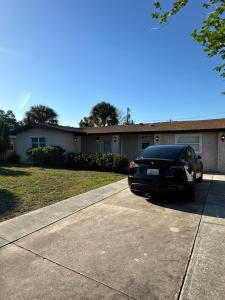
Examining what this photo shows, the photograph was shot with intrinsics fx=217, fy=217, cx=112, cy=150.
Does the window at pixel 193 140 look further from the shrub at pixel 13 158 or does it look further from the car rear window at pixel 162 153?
the shrub at pixel 13 158

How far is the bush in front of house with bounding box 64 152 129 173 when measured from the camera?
510 inches

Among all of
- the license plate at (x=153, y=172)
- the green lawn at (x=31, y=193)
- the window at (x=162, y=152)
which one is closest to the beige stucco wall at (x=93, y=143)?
the green lawn at (x=31, y=193)

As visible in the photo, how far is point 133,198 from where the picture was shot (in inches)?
259

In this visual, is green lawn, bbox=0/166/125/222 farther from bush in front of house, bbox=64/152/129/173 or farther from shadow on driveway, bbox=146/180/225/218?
bush in front of house, bbox=64/152/129/173

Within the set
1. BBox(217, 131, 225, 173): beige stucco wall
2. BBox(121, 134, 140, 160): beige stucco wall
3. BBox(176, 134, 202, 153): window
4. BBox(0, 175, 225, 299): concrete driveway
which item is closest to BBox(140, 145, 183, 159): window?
BBox(0, 175, 225, 299): concrete driveway

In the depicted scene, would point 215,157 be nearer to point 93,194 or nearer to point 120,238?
point 93,194

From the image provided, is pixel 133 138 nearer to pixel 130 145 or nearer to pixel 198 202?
pixel 130 145

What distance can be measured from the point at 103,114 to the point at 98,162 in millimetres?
20669

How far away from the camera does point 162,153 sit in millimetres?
6531

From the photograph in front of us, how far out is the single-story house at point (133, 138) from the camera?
13.7m

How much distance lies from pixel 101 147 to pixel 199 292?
16.3 metres

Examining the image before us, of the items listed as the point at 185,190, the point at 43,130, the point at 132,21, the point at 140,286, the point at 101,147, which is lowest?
the point at 140,286

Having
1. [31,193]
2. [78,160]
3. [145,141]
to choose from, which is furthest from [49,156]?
[31,193]

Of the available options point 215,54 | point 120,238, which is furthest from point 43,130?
point 120,238
